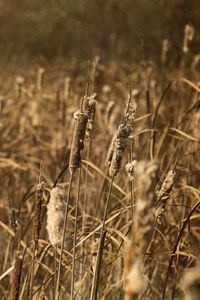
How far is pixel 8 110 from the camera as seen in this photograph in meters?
3.90

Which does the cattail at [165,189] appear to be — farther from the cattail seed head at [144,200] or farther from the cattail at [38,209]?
the cattail seed head at [144,200]

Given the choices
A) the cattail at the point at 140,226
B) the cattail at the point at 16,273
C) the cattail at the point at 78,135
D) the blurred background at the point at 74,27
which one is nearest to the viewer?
the cattail at the point at 140,226

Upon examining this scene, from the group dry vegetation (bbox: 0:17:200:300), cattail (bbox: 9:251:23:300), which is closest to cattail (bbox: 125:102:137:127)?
dry vegetation (bbox: 0:17:200:300)

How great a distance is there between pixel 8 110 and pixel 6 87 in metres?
1.89

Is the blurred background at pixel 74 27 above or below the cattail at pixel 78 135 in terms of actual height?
above

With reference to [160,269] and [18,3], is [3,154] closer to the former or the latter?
[160,269]

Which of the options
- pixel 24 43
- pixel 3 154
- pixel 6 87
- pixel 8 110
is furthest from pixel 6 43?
pixel 3 154

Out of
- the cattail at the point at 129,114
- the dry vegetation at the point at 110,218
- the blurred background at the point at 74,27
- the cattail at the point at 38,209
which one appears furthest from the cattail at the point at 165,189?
the blurred background at the point at 74,27

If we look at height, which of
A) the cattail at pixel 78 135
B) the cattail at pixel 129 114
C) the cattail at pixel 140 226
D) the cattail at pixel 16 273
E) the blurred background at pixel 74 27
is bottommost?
the cattail at pixel 16 273

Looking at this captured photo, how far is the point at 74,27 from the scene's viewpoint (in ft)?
35.2

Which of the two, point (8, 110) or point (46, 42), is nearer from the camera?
point (8, 110)

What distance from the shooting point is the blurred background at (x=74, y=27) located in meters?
8.23

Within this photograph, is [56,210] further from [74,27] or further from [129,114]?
[74,27]

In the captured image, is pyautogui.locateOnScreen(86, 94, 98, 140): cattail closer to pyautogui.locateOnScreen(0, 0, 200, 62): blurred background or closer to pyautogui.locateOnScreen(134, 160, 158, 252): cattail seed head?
pyautogui.locateOnScreen(134, 160, 158, 252): cattail seed head
